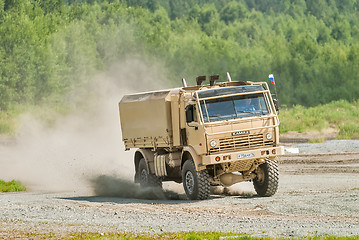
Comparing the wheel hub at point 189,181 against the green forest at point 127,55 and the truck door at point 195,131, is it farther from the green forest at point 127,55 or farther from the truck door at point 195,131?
the green forest at point 127,55

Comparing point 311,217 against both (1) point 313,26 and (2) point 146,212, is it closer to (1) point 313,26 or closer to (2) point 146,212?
(2) point 146,212

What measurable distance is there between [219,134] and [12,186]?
37.1 ft

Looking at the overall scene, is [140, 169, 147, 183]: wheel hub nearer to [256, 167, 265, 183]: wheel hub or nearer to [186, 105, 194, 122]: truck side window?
[186, 105, 194, 122]: truck side window

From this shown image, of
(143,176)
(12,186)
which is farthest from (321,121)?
(143,176)

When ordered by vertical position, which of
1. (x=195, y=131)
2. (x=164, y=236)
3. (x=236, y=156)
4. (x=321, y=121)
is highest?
(x=195, y=131)

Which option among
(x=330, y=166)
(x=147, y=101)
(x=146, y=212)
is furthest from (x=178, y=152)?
(x=330, y=166)

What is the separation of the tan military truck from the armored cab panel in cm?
3

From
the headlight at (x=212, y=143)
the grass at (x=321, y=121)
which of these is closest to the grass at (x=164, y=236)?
the headlight at (x=212, y=143)

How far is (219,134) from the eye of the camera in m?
18.2

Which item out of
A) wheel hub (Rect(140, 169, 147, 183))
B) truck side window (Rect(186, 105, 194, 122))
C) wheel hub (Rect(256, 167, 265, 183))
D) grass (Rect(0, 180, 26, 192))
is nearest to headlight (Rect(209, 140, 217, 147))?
truck side window (Rect(186, 105, 194, 122))

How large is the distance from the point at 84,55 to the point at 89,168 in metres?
55.2

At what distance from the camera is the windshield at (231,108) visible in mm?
18500

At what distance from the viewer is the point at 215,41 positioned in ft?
340

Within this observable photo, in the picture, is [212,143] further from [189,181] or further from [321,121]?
[321,121]
